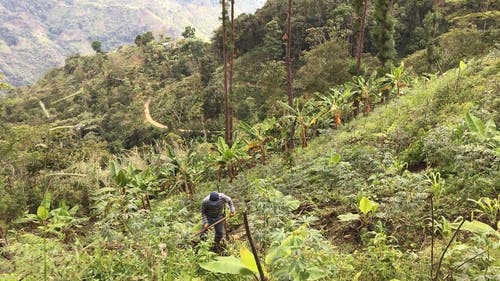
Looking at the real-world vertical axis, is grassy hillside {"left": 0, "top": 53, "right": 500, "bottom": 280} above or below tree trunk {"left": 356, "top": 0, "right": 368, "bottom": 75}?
below

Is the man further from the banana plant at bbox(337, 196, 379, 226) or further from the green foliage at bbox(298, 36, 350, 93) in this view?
the green foliage at bbox(298, 36, 350, 93)

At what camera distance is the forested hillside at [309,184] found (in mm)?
3889

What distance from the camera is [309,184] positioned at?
8711 mm

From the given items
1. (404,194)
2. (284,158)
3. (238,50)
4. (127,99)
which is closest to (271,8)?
(238,50)

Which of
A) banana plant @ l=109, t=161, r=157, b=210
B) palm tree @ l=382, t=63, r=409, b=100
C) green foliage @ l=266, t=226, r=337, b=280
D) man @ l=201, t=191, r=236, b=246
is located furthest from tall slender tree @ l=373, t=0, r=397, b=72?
green foliage @ l=266, t=226, r=337, b=280

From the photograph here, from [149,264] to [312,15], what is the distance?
134 feet

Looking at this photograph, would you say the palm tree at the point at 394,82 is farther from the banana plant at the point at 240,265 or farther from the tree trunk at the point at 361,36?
the banana plant at the point at 240,265

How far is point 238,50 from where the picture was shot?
1859 inches

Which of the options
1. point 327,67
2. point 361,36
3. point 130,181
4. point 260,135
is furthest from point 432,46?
point 130,181

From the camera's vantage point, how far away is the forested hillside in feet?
12.8

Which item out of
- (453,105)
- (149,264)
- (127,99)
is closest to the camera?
(149,264)

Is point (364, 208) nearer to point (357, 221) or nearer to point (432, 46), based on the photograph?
point (357, 221)

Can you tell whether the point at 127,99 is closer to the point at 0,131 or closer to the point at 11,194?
the point at 0,131

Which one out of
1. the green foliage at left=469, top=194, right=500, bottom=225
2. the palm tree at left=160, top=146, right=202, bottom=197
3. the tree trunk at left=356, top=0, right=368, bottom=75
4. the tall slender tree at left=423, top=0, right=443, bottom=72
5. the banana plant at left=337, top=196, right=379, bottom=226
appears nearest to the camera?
the green foliage at left=469, top=194, right=500, bottom=225
